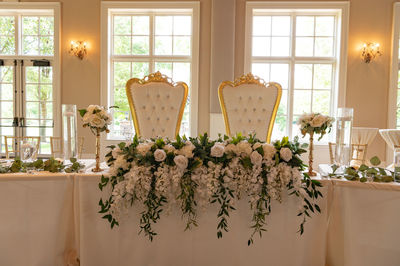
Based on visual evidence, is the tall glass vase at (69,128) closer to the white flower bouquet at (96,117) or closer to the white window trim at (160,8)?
the white flower bouquet at (96,117)

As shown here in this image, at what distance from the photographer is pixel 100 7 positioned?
4.32 metres

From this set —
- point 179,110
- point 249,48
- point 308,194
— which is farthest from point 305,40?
point 308,194

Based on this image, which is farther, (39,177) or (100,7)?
(100,7)

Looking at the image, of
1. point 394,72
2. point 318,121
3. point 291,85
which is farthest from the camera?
point 291,85

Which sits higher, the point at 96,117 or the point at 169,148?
the point at 96,117

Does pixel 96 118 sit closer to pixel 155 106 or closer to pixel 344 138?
pixel 155 106

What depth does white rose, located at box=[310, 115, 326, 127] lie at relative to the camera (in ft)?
5.35

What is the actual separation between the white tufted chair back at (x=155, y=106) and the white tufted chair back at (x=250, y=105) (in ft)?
1.41

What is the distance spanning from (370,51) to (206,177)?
382cm

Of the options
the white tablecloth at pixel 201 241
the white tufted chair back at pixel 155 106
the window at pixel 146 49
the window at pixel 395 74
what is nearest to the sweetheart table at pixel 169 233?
the white tablecloth at pixel 201 241

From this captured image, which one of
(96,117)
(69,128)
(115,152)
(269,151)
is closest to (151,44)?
(69,128)

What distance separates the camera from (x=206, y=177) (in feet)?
4.52

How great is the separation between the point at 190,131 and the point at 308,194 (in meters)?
3.08

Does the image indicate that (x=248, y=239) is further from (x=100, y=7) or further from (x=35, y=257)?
(x=100, y=7)
